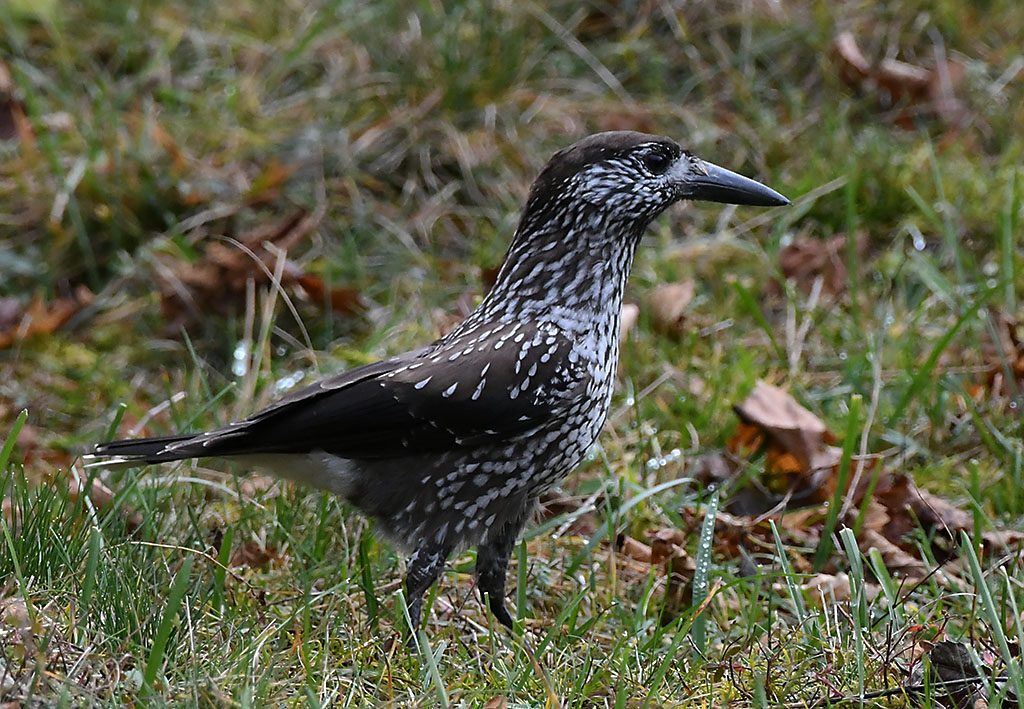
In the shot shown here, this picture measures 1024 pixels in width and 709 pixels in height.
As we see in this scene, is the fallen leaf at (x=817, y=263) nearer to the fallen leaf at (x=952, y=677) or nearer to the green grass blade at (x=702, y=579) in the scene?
the green grass blade at (x=702, y=579)

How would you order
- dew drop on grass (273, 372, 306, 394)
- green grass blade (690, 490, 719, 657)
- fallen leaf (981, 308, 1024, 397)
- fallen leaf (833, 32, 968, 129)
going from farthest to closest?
fallen leaf (833, 32, 968, 129) → dew drop on grass (273, 372, 306, 394) → fallen leaf (981, 308, 1024, 397) → green grass blade (690, 490, 719, 657)

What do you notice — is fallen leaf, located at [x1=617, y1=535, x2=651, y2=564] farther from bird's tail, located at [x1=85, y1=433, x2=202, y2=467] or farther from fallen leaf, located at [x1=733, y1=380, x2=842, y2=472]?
bird's tail, located at [x1=85, y1=433, x2=202, y2=467]

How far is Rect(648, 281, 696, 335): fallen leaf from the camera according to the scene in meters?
5.25

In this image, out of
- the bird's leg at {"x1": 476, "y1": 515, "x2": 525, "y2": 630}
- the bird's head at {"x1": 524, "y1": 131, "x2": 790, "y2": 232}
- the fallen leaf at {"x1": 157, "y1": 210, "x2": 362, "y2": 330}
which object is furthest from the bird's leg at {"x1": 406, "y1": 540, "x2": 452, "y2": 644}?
the fallen leaf at {"x1": 157, "y1": 210, "x2": 362, "y2": 330}

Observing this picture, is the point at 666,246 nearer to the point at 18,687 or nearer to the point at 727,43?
the point at 727,43

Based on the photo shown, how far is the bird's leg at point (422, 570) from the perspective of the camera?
3.56 meters

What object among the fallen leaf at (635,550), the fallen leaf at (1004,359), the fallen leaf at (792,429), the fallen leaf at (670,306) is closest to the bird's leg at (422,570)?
the fallen leaf at (635,550)

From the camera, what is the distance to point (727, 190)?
3.96m

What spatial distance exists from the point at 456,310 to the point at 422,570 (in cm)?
204

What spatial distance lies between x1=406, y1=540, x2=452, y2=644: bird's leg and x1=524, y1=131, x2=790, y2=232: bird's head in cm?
96

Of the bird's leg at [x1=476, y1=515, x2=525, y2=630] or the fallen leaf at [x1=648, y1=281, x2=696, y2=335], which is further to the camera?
the fallen leaf at [x1=648, y1=281, x2=696, y2=335]

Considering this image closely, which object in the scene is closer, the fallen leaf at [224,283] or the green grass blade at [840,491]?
the green grass blade at [840,491]

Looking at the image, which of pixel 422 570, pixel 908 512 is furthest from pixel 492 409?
pixel 908 512

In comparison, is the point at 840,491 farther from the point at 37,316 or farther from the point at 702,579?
the point at 37,316
